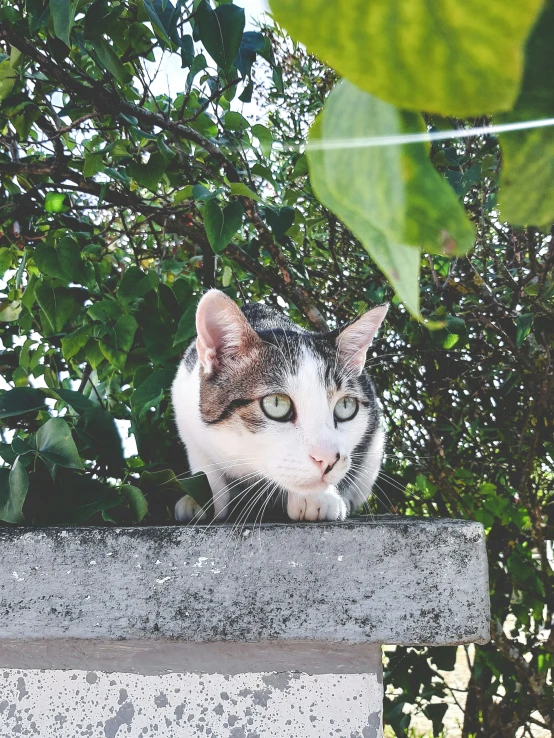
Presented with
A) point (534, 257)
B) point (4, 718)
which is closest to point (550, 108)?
point (4, 718)

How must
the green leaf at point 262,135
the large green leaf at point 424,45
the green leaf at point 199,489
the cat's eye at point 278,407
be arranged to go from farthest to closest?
the green leaf at point 262,135, the cat's eye at point 278,407, the green leaf at point 199,489, the large green leaf at point 424,45

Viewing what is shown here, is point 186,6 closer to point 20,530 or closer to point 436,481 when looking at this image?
point 20,530

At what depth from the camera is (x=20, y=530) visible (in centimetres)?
94

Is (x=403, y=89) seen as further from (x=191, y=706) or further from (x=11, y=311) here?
(x=11, y=311)

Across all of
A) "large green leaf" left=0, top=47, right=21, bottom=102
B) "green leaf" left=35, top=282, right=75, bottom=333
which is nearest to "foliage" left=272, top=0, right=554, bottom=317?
"large green leaf" left=0, top=47, right=21, bottom=102

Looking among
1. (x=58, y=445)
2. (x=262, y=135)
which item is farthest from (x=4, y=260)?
(x=58, y=445)

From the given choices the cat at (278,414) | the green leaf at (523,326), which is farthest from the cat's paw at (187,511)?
the green leaf at (523,326)

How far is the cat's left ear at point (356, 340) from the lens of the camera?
1.40 meters

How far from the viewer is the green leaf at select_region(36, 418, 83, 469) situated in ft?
3.51

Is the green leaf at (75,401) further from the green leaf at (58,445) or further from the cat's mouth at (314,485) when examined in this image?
the cat's mouth at (314,485)

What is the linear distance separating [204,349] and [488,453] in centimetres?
119

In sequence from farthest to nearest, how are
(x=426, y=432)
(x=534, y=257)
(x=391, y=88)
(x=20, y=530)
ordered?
1. (x=426, y=432)
2. (x=534, y=257)
3. (x=20, y=530)
4. (x=391, y=88)

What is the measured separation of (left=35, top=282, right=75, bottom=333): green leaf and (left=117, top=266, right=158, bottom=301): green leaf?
16 centimetres

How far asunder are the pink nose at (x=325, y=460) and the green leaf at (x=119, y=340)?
0.61 meters
